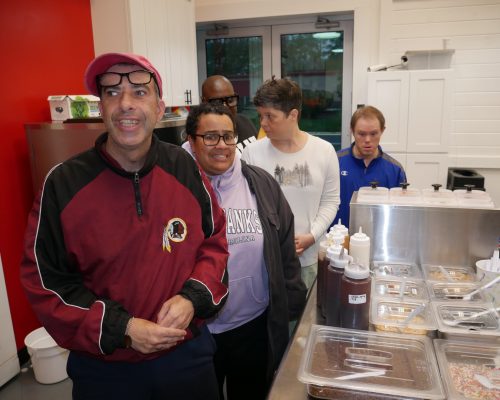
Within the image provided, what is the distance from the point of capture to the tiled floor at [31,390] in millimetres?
2387

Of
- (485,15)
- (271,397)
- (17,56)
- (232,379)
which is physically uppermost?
(485,15)

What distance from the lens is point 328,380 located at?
94 centimetres

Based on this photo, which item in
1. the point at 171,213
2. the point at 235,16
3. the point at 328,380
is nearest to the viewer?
the point at 328,380

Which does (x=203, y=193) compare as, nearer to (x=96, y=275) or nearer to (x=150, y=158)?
(x=150, y=158)

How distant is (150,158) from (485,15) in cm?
383

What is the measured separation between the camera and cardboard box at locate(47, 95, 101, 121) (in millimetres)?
2586

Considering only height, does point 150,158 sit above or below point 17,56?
below

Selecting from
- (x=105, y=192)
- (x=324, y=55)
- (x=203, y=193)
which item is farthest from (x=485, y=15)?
(x=105, y=192)

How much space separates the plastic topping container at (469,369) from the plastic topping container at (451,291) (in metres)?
0.23

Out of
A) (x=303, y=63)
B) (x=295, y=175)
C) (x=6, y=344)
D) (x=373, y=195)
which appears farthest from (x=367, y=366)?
(x=303, y=63)

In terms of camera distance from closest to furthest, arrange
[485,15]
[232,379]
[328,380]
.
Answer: [328,380] → [232,379] → [485,15]

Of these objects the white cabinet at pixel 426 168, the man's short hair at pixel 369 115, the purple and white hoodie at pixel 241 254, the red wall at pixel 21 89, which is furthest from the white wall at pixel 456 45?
the purple and white hoodie at pixel 241 254

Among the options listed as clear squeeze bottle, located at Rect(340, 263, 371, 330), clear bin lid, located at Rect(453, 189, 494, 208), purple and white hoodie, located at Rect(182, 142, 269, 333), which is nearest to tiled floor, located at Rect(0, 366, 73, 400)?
purple and white hoodie, located at Rect(182, 142, 269, 333)

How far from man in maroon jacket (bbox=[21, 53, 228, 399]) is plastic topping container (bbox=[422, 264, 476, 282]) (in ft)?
2.39
